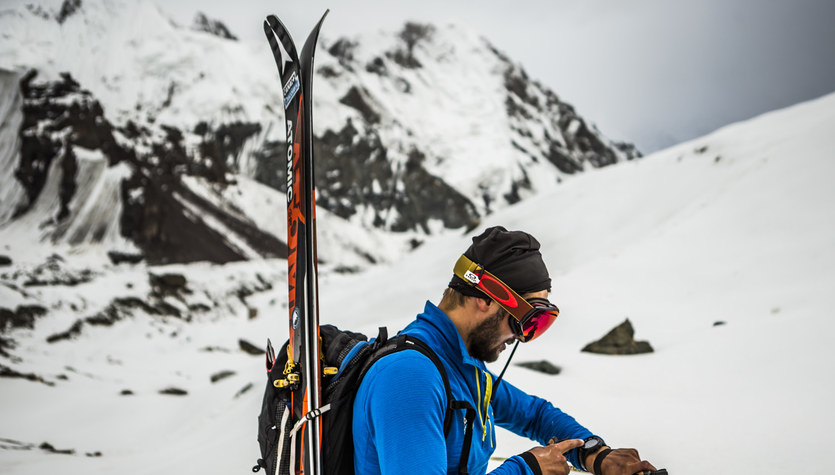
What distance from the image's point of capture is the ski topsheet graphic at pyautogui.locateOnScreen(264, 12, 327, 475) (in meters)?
1.96

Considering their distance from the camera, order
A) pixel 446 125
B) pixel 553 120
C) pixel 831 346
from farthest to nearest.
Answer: pixel 553 120 → pixel 446 125 → pixel 831 346

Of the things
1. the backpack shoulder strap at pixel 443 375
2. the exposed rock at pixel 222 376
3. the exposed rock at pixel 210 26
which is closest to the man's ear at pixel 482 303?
the backpack shoulder strap at pixel 443 375

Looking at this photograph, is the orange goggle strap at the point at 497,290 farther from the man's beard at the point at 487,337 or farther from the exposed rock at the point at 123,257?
the exposed rock at the point at 123,257

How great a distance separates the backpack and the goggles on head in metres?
0.35

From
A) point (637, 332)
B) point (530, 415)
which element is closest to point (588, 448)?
point (530, 415)

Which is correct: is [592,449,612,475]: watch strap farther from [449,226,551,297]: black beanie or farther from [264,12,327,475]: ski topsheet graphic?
[264,12,327,475]: ski topsheet graphic

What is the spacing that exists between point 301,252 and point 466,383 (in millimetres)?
1142

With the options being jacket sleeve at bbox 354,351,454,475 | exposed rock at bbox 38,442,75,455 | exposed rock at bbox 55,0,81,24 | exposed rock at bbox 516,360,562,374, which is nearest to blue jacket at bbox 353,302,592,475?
jacket sleeve at bbox 354,351,454,475

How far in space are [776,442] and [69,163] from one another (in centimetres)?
4525

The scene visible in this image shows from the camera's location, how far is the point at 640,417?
5457 mm

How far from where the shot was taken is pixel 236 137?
75.2 metres

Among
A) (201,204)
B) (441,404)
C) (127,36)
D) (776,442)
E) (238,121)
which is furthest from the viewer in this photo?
(238,121)

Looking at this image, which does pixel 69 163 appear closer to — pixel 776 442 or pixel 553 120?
pixel 776 442

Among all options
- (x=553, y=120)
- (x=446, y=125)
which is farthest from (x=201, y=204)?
(x=553, y=120)
